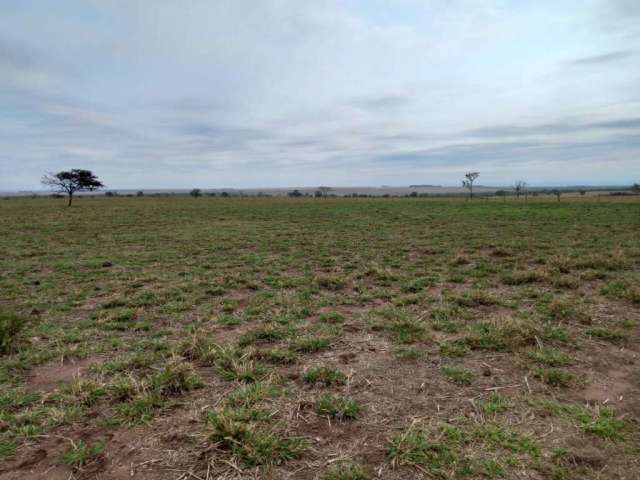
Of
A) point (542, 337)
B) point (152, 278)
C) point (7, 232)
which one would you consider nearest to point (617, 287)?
point (542, 337)

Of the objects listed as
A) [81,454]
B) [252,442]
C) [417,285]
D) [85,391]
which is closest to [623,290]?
[417,285]

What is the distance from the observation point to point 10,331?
4.21 meters

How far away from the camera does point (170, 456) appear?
2.41 meters

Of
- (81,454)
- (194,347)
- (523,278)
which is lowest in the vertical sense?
(81,454)

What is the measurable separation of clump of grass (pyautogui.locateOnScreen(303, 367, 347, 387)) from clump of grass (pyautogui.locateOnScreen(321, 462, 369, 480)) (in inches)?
41.2

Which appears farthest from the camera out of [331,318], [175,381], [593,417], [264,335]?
[331,318]

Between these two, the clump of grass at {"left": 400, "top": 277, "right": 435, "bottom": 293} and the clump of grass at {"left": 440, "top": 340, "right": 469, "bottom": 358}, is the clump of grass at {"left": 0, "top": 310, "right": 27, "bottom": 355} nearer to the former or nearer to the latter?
the clump of grass at {"left": 440, "top": 340, "right": 469, "bottom": 358}

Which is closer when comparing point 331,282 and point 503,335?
point 503,335

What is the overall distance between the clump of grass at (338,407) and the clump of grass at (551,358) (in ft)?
7.00

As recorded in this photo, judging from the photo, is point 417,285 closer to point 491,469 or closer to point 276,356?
point 276,356

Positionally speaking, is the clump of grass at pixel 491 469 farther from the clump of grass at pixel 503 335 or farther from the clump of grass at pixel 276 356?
the clump of grass at pixel 276 356

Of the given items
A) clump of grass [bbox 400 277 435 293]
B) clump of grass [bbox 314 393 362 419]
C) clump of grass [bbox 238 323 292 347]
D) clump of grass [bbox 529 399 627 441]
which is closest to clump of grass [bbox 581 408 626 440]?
clump of grass [bbox 529 399 627 441]

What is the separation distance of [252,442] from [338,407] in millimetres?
766

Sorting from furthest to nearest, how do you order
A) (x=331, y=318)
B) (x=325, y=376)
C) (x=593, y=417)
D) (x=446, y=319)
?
(x=331, y=318), (x=446, y=319), (x=325, y=376), (x=593, y=417)
